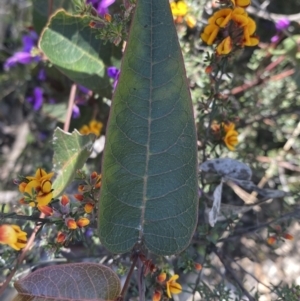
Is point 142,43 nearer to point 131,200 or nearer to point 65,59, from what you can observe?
point 131,200

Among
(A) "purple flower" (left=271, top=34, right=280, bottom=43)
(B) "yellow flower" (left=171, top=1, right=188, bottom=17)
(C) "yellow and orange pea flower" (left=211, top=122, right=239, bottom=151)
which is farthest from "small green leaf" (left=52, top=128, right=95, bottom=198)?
(A) "purple flower" (left=271, top=34, right=280, bottom=43)

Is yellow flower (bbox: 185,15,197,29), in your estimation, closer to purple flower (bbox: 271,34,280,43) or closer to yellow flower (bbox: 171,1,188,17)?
yellow flower (bbox: 171,1,188,17)

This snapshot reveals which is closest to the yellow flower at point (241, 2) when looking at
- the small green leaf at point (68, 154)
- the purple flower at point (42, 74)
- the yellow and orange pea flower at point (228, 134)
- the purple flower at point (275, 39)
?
the yellow and orange pea flower at point (228, 134)

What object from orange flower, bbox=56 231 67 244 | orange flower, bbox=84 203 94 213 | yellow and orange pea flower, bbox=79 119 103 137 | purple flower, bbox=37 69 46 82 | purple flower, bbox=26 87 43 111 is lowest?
purple flower, bbox=26 87 43 111

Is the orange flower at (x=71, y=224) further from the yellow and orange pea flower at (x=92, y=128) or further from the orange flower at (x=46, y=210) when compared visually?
the yellow and orange pea flower at (x=92, y=128)

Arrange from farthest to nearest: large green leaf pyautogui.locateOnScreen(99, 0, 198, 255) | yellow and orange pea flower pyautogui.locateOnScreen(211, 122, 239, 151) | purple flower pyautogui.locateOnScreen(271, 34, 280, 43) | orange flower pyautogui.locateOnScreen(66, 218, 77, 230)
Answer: purple flower pyautogui.locateOnScreen(271, 34, 280, 43)
yellow and orange pea flower pyautogui.locateOnScreen(211, 122, 239, 151)
orange flower pyautogui.locateOnScreen(66, 218, 77, 230)
large green leaf pyautogui.locateOnScreen(99, 0, 198, 255)

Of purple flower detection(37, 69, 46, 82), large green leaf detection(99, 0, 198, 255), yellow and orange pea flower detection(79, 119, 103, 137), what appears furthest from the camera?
purple flower detection(37, 69, 46, 82)

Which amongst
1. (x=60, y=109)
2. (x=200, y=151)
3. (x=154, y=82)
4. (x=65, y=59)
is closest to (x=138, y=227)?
(x=154, y=82)
